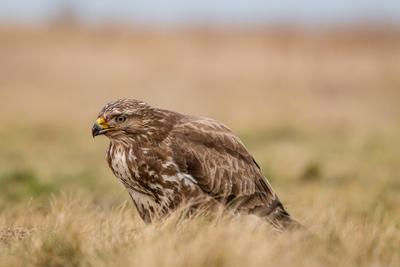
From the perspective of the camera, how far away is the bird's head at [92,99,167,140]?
6.38 metres

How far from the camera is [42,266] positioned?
17.4 feet

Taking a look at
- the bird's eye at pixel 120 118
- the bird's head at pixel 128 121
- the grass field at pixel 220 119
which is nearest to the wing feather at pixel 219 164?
the bird's head at pixel 128 121

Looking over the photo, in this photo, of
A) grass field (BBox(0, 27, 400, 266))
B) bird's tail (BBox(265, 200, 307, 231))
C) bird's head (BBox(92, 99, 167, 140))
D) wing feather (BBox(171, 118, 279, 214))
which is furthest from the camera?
bird's head (BBox(92, 99, 167, 140))

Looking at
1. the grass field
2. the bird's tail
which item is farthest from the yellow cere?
the bird's tail

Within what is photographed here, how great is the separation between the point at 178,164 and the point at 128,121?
57cm

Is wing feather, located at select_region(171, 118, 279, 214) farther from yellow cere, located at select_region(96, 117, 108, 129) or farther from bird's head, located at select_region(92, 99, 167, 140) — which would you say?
yellow cere, located at select_region(96, 117, 108, 129)

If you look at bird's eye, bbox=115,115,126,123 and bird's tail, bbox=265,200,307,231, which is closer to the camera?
bird's tail, bbox=265,200,307,231

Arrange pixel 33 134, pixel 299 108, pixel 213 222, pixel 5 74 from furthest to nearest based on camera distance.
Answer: pixel 5 74, pixel 299 108, pixel 33 134, pixel 213 222

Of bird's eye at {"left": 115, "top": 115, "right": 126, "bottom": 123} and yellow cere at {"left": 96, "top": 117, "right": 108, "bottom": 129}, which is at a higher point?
bird's eye at {"left": 115, "top": 115, "right": 126, "bottom": 123}

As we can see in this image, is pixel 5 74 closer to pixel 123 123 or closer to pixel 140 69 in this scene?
pixel 140 69

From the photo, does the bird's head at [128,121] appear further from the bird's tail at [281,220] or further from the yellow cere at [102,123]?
the bird's tail at [281,220]

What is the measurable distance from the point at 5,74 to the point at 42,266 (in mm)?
17319

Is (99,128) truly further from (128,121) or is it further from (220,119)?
(220,119)

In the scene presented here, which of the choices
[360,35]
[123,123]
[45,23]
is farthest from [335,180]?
[45,23]
